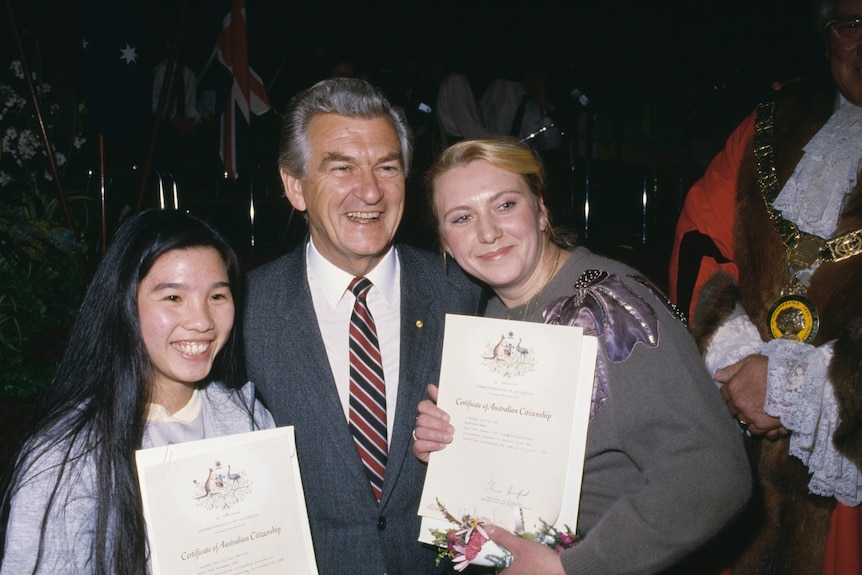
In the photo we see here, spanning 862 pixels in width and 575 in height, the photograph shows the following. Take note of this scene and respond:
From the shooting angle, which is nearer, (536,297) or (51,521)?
(51,521)

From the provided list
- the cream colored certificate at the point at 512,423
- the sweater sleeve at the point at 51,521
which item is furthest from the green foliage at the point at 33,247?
the cream colored certificate at the point at 512,423

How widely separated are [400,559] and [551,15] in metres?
12.5

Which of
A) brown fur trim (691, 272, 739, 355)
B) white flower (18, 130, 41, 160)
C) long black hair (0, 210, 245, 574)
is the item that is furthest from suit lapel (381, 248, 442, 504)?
white flower (18, 130, 41, 160)

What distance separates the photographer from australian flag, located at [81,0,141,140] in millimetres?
4117

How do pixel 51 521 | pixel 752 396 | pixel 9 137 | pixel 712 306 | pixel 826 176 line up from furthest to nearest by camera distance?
pixel 9 137 < pixel 712 306 < pixel 826 176 < pixel 752 396 < pixel 51 521

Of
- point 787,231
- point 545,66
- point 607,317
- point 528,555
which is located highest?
point 545,66

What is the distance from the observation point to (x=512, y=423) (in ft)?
5.42

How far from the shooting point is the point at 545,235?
1.94 m

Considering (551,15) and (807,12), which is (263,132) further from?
(807,12)

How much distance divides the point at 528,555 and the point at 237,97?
4.37m

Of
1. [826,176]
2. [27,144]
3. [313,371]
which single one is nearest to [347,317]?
[313,371]

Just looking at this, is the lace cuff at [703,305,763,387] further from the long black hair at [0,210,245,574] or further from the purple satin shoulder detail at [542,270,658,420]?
the long black hair at [0,210,245,574]

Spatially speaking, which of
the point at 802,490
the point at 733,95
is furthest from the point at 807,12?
the point at 802,490
